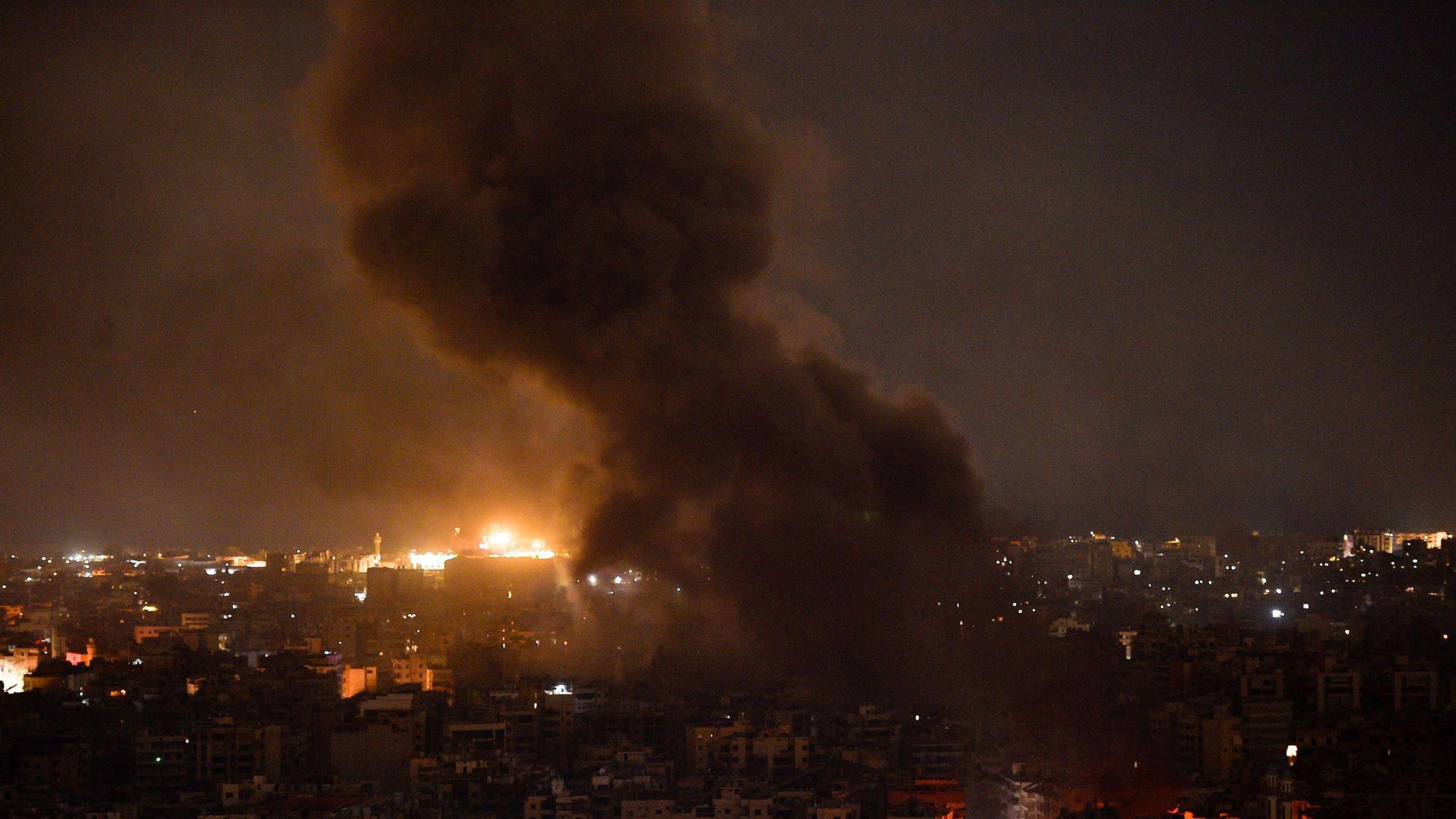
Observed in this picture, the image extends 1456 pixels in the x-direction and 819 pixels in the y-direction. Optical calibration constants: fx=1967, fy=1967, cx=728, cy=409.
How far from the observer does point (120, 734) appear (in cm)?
1928

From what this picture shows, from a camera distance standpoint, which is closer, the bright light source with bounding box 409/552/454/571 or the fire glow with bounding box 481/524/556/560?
the fire glow with bounding box 481/524/556/560

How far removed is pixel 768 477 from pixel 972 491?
113 inches

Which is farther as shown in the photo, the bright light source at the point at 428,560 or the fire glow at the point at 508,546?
the bright light source at the point at 428,560

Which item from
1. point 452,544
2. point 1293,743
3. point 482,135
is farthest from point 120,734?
point 452,544

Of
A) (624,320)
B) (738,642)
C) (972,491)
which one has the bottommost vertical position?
(738,642)

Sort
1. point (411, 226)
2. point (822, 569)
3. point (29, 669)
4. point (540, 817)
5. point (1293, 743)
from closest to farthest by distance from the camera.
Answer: point (540, 817)
point (1293, 743)
point (822, 569)
point (411, 226)
point (29, 669)

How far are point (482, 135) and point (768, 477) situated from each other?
5.87 metres

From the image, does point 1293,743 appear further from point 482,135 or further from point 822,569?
point 482,135

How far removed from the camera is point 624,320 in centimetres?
2325

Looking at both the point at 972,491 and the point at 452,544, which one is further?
the point at 452,544

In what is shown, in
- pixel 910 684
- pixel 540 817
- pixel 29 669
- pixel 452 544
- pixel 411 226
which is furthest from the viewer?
pixel 452 544

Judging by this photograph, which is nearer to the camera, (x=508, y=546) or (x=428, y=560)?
(x=508, y=546)

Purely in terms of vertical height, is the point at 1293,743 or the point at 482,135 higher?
the point at 482,135

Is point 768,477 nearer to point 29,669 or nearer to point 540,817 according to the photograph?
point 540,817
